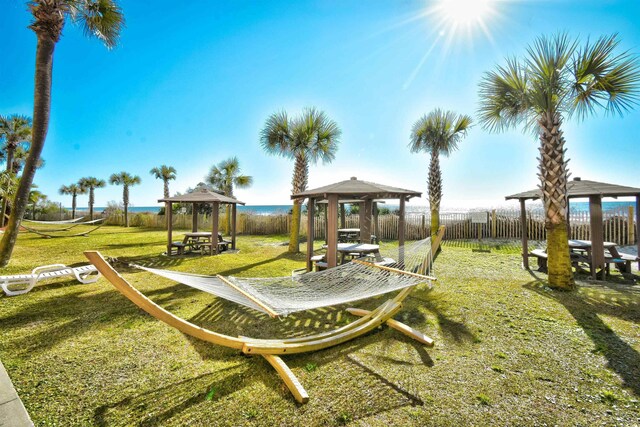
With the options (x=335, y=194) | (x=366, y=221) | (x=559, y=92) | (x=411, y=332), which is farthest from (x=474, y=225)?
(x=411, y=332)

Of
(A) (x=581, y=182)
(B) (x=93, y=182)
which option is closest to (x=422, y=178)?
(A) (x=581, y=182)

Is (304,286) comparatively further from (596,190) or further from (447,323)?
(596,190)

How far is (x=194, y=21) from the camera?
7.89 metres

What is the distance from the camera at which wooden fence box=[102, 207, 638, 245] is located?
34.6 feet

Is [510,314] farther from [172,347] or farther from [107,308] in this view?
[107,308]

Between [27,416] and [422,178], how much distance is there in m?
12.7

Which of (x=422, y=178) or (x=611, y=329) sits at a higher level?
(x=422, y=178)

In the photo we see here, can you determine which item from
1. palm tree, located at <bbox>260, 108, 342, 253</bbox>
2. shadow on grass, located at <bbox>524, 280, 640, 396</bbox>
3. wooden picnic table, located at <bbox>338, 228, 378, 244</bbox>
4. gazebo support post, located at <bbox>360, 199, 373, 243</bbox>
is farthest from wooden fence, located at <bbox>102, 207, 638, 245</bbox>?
shadow on grass, located at <bbox>524, 280, 640, 396</bbox>

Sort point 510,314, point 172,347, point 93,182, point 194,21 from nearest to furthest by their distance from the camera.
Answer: point 172,347
point 510,314
point 194,21
point 93,182

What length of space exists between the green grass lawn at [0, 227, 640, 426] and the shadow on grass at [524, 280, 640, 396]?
21 mm

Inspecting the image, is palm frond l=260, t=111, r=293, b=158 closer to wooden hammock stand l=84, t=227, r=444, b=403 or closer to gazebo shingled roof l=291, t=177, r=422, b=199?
gazebo shingled roof l=291, t=177, r=422, b=199

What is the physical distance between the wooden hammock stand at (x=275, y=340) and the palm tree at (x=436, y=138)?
881 cm

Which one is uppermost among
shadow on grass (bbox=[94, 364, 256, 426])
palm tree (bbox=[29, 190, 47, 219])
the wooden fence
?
palm tree (bbox=[29, 190, 47, 219])

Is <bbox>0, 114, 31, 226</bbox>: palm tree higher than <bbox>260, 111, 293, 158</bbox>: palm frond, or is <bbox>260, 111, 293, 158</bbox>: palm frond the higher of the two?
<bbox>0, 114, 31, 226</bbox>: palm tree
